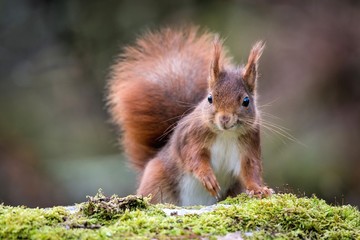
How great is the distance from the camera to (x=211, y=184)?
3.51 meters

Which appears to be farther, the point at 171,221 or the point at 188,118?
the point at 188,118

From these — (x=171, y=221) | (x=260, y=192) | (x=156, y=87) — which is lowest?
(x=171, y=221)

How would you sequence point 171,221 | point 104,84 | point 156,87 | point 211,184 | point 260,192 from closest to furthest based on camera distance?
1. point 171,221
2. point 260,192
3. point 211,184
4. point 156,87
5. point 104,84

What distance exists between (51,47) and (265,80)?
→ 2.55 metres

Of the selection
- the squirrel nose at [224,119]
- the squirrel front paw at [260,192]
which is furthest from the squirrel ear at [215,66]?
the squirrel front paw at [260,192]

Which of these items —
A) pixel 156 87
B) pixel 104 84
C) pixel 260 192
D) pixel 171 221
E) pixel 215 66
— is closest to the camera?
pixel 171 221

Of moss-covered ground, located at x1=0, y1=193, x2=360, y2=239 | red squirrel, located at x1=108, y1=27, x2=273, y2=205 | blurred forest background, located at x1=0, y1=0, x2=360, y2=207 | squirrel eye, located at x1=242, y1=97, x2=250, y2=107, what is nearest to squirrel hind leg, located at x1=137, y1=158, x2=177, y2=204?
red squirrel, located at x1=108, y1=27, x2=273, y2=205

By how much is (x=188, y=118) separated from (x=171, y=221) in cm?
134

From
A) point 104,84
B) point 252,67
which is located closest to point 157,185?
point 252,67

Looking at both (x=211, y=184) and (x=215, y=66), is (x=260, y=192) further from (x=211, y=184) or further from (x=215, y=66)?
(x=215, y=66)

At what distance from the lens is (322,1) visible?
750 cm

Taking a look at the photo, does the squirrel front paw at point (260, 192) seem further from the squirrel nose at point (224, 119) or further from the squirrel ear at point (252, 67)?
the squirrel ear at point (252, 67)

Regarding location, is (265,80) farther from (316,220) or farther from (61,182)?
(316,220)

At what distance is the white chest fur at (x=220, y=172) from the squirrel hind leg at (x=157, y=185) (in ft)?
0.29
